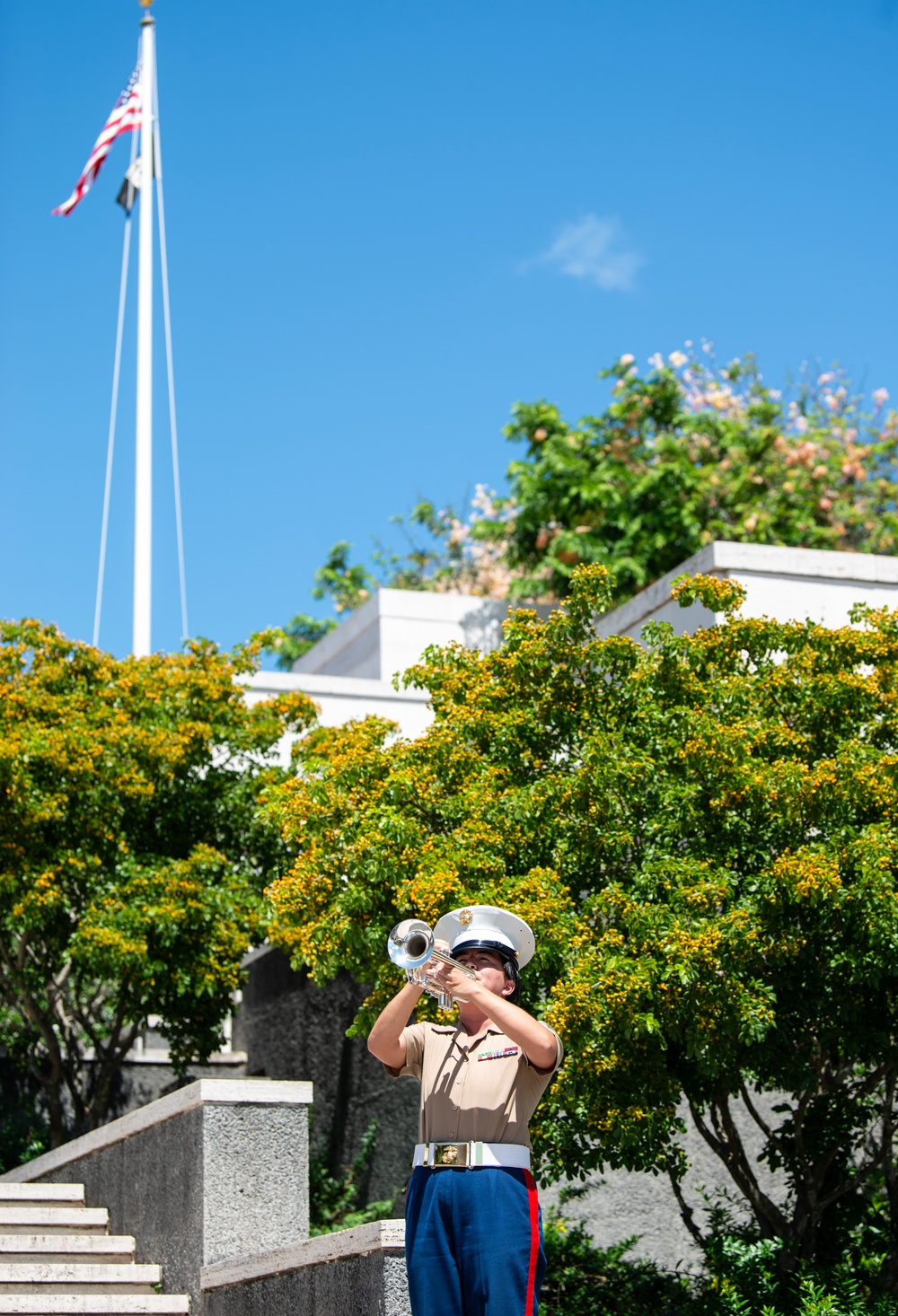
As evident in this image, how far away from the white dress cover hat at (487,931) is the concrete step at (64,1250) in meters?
4.16

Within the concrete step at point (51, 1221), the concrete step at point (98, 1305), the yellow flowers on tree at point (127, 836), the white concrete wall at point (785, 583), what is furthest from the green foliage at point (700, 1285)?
the white concrete wall at point (785, 583)

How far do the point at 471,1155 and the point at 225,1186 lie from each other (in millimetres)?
3121

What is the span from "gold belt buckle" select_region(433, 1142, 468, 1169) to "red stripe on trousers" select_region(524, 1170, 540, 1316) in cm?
22

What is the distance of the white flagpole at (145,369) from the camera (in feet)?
60.9

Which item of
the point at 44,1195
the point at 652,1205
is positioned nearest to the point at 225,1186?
the point at 44,1195

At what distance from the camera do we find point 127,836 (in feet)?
38.3

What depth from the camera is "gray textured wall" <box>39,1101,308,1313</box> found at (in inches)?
290

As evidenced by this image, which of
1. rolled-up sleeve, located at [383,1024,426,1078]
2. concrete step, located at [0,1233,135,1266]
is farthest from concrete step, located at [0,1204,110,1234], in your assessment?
rolled-up sleeve, located at [383,1024,426,1078]

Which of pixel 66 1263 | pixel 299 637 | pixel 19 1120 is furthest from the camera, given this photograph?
pixel 299 637

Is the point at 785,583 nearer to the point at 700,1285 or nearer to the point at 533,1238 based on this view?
the point at 700,1285

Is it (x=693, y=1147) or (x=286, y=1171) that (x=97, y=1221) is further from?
(x=693, y=1147)

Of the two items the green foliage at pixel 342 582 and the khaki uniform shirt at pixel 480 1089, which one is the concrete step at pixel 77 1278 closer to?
the khaki uniform shirt at pixel 480 1089

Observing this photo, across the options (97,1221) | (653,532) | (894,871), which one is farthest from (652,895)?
(653,532)

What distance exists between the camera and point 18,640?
11.9 metres
